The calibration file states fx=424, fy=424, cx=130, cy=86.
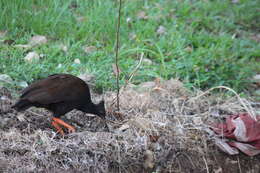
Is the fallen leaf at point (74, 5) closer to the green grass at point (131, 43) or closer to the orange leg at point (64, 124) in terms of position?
the green grass at point (131, 43)

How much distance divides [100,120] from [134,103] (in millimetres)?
393

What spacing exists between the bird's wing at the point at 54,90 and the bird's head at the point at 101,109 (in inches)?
8.4

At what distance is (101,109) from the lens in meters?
3.32

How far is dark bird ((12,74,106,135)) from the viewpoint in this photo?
2.92m

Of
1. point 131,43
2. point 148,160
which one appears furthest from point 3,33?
point 148,160

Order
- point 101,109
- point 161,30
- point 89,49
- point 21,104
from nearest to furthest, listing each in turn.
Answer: point 21,104 → point 101,109 → point 89,49 → point 161,30

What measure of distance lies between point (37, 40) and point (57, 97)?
168cm

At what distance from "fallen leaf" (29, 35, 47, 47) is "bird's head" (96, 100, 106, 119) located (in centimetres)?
148

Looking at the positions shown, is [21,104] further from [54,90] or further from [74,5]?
[74,5]

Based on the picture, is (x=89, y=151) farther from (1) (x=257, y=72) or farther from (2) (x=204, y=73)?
(1) (x=257, y=72)

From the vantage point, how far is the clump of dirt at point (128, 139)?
2.88m

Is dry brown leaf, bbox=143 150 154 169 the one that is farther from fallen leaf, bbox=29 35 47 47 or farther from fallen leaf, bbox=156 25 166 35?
fallen leaf, bbox=156 25 166 35

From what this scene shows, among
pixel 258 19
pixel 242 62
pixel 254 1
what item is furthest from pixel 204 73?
pixel 254 1

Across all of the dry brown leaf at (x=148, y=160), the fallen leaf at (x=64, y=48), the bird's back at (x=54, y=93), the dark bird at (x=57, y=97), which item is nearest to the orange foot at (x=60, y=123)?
the dark bird at (x=57, y=97)
